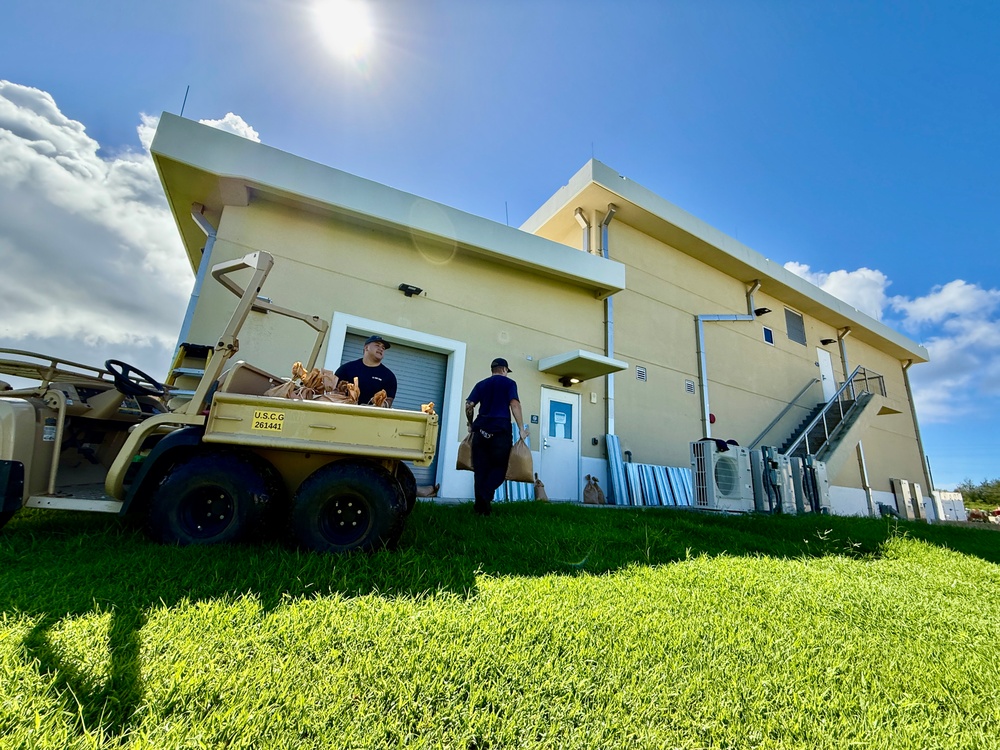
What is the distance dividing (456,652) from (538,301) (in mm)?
8669

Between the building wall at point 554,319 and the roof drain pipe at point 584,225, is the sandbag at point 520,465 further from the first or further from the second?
the roof drain pipe at point 584,225

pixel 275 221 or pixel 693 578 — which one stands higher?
pixel 275 221

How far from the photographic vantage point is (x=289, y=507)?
3.38 metres

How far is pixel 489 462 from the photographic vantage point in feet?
17.1

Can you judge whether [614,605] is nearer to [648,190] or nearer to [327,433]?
[327,433]

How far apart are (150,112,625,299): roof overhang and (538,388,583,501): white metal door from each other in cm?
279

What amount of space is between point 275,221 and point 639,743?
27.8ft

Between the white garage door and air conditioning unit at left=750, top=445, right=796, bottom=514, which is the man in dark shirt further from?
air conditioning unit at left=750, top=445, right=796, bottom=514

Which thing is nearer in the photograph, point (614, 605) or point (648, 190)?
point (614, 605)

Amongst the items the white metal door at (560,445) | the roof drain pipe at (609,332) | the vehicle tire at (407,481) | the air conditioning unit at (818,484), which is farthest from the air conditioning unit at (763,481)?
the vehicle tire at (407,481)

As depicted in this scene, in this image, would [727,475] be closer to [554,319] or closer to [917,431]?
[554,319]

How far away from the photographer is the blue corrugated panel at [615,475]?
9.87 meters

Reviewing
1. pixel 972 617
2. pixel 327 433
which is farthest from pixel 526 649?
pixel 972 617

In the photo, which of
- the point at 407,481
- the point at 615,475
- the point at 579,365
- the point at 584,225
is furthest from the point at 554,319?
the point at 407,481
